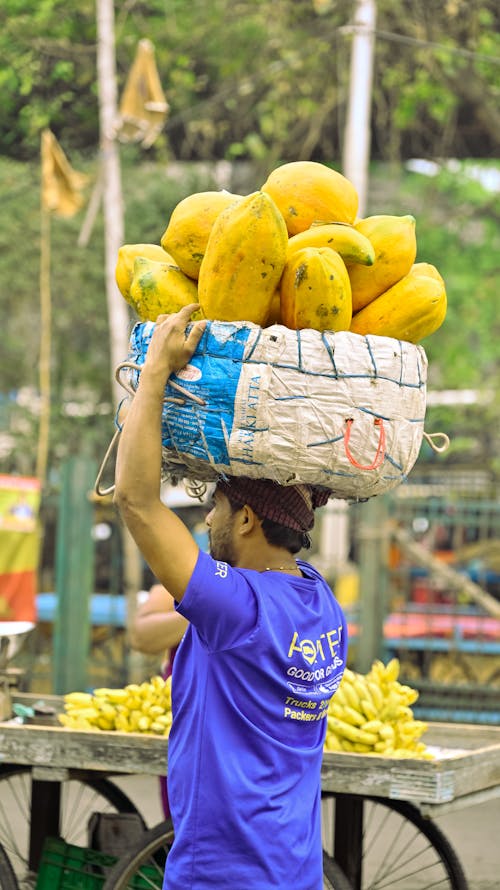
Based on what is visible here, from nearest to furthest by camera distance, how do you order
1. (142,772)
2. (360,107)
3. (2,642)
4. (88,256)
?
(142,772), (2,642), (360,107), (88,256)

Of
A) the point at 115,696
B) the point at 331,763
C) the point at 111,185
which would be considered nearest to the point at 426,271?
the point at 331,763

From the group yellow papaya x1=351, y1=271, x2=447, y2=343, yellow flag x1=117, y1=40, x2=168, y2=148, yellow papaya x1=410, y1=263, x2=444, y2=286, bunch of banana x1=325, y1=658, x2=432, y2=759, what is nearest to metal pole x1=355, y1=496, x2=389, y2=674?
yellow flag x1=117, y1=40, x2=168, y2=148

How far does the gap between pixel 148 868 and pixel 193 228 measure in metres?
2.22

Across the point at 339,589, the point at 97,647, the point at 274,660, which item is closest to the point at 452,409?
the point at 339,589

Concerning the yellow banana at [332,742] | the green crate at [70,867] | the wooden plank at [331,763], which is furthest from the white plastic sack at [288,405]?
the green crate at [70,867]

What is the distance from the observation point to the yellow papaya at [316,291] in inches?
103

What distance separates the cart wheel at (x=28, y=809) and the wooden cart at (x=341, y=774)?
0.09 metres

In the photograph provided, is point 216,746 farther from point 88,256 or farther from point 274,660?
point 88,256

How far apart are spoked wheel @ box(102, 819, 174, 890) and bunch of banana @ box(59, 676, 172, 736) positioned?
0.42m

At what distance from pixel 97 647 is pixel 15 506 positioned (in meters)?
1.54

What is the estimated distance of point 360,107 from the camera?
12.2 m

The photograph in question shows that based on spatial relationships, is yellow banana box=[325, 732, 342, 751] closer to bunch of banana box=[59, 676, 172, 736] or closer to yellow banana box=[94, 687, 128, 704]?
bunch of banana box=[59, 676, 172, 736]

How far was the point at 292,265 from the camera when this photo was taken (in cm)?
266

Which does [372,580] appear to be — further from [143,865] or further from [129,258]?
[129,258]
